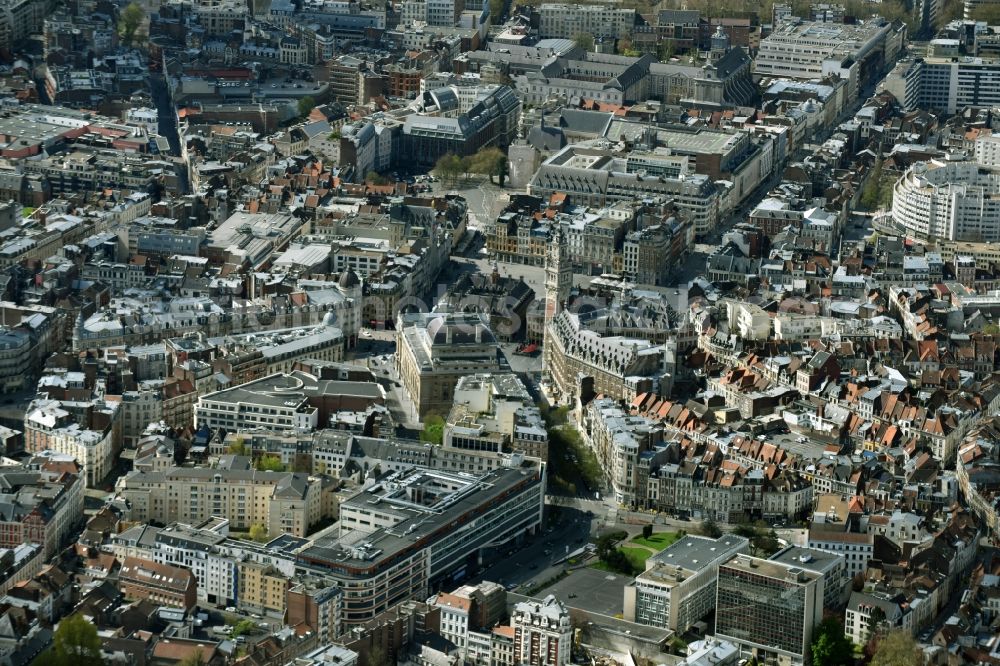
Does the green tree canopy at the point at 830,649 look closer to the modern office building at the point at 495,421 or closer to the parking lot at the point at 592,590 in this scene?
the parking lot at the point at 592,590

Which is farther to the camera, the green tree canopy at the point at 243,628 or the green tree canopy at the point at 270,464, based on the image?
the green tree canopy at the point at 270,464

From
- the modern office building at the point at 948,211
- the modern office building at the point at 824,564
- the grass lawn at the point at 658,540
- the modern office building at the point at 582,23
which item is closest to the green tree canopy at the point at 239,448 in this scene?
the grass lawn at the point at 658,540

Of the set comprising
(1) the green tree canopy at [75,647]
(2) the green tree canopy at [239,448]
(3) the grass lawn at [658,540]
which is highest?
(2) the green tree canopy at [239,448]

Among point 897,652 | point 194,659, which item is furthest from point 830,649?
point 194,659

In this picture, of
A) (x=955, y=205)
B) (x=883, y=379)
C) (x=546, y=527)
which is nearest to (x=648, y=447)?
(x=546, y=527)

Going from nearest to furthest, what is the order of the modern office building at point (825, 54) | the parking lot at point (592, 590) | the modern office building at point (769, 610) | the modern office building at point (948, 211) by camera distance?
the modern office building at point (769, 610), the parking lot at point (592, 590), the modern office building at point (948, 211), the modern office building at point (825, 54)

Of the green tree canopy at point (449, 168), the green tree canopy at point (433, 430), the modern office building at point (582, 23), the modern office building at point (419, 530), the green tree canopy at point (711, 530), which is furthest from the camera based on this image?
the modern office building at point (582, 23)

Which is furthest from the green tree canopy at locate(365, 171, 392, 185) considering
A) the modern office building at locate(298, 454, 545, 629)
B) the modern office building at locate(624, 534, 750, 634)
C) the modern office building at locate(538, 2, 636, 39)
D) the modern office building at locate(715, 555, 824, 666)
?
the modern office building at locate(715, 555, 824, 666)
